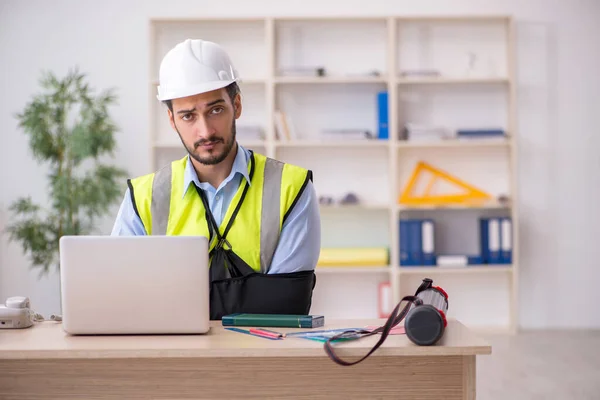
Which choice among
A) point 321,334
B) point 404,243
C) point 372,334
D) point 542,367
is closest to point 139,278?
point 321,334

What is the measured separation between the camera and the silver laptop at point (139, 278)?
194 centimetres

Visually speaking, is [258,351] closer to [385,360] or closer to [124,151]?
[385,360]

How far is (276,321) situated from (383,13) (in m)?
4.18

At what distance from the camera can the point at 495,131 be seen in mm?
5676

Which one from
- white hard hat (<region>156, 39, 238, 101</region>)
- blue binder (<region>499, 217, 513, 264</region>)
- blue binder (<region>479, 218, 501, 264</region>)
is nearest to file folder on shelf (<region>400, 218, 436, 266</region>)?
blue binder (<region>479, 218, 501, 264</region>)

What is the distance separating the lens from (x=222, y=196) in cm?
255

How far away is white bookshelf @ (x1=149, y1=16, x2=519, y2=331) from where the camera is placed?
19.3ft

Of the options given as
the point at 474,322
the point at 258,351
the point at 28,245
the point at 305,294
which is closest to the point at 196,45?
the point at 305,294

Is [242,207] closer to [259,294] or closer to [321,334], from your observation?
[259,294]

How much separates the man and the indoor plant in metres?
2.96

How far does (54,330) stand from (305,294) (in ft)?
2.31

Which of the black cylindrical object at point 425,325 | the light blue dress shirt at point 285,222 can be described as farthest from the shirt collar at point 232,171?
the black cylindrical object at point 425,325

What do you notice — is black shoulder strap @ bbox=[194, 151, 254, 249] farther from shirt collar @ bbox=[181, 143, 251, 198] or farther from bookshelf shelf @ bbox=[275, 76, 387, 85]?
bookshelf shelf @ bbox=[275, 76, 387, 85]

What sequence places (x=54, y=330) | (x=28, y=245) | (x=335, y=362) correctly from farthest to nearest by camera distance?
(x=28, y=245), (x=54, y=330), (x=335, y=362)
